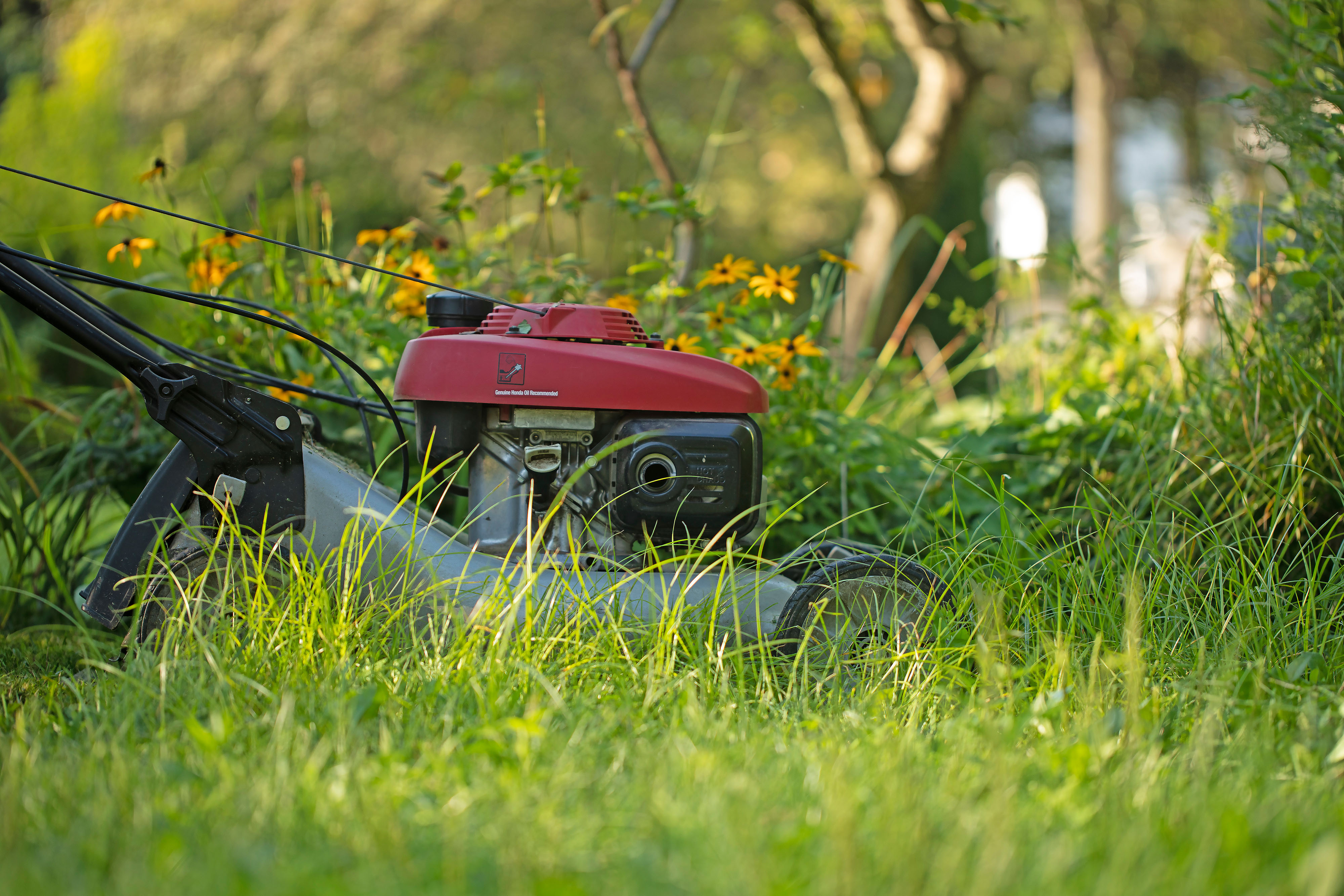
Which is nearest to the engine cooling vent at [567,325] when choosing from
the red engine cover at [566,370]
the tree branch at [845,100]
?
the red engine cover at [566,370]

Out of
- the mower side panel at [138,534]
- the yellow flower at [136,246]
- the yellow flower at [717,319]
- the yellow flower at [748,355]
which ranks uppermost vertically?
the yellow flower at [136,246]

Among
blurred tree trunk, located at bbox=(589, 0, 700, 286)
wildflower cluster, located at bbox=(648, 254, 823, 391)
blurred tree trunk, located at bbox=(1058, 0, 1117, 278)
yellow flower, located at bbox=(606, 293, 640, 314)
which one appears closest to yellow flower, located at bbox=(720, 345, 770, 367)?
wildflower cluster, located at bbox=(648, 254, 823, 391)

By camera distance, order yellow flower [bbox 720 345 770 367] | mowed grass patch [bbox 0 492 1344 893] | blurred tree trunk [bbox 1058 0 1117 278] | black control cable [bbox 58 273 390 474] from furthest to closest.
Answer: blurred tree trunk [bbox 1058 0 1117 278], yellow flower [bbox 720 345 770 367], black control cable [bbox 58 273 390 474], mowed grass patch [bbox 0 492 1344 893]

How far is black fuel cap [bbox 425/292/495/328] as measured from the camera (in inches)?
81.4

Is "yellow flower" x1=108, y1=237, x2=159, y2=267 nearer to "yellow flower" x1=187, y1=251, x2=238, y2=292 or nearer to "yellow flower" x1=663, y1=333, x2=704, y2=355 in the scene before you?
"yellow flower" x1=187, y1=251, x2=238, y2=292

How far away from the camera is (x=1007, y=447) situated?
9.82 feet

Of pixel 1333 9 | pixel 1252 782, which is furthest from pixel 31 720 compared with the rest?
pixel 1333 9

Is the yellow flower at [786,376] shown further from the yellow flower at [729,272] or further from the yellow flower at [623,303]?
the yellow flower at [623,303]

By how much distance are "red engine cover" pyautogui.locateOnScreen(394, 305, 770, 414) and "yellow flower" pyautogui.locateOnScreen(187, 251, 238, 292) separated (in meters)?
1.02

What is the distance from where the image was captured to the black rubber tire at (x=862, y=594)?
186 centimetres

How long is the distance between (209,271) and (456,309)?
1016mm

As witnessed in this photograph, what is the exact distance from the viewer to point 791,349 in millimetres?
2600

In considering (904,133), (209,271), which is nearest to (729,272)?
(209,271)

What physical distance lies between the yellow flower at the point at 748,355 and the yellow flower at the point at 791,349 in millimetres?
15
